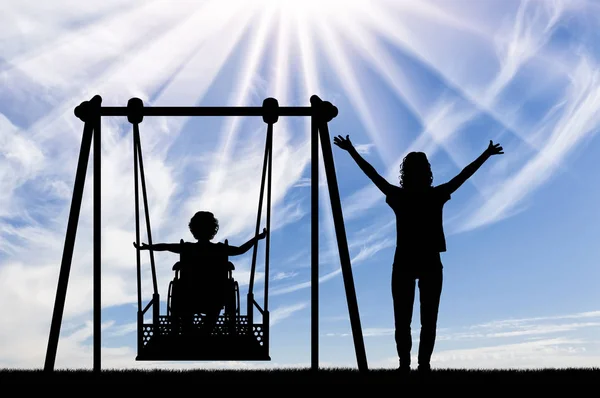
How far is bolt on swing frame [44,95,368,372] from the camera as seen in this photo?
30.5 ft

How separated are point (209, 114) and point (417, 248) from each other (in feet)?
10.5

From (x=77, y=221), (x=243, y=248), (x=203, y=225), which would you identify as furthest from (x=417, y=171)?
(x=77, y=221)

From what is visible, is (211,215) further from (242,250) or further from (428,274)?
(428,274)

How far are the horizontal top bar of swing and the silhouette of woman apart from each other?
2158 mm

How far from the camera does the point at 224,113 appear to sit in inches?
392

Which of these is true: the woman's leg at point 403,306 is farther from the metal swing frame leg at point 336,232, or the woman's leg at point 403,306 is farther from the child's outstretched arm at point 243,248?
the child's outstretched arm at point 243,248

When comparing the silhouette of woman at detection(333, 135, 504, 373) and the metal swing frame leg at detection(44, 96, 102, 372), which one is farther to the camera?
the metal swing frame leg at detection(44, 96, 102, 372)

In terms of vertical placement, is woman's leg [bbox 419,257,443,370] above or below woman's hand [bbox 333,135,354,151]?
below

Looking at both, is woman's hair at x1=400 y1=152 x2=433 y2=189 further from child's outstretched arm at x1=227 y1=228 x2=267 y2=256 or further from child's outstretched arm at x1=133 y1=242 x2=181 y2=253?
child's outstretched arm at x1=133 y1=242 x2=181 y2=253

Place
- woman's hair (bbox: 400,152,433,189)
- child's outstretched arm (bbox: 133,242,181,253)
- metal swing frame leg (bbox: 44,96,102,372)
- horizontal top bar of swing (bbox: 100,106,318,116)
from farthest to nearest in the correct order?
child's outstretched arm (bbox: 133,242,181,253) < horizontal top bar of swing (bbox: 100,106,318,116) < metal swing frame leg (bbox: 44,96,102,372) < woman's hair (bbox: 400,152,433,189)
